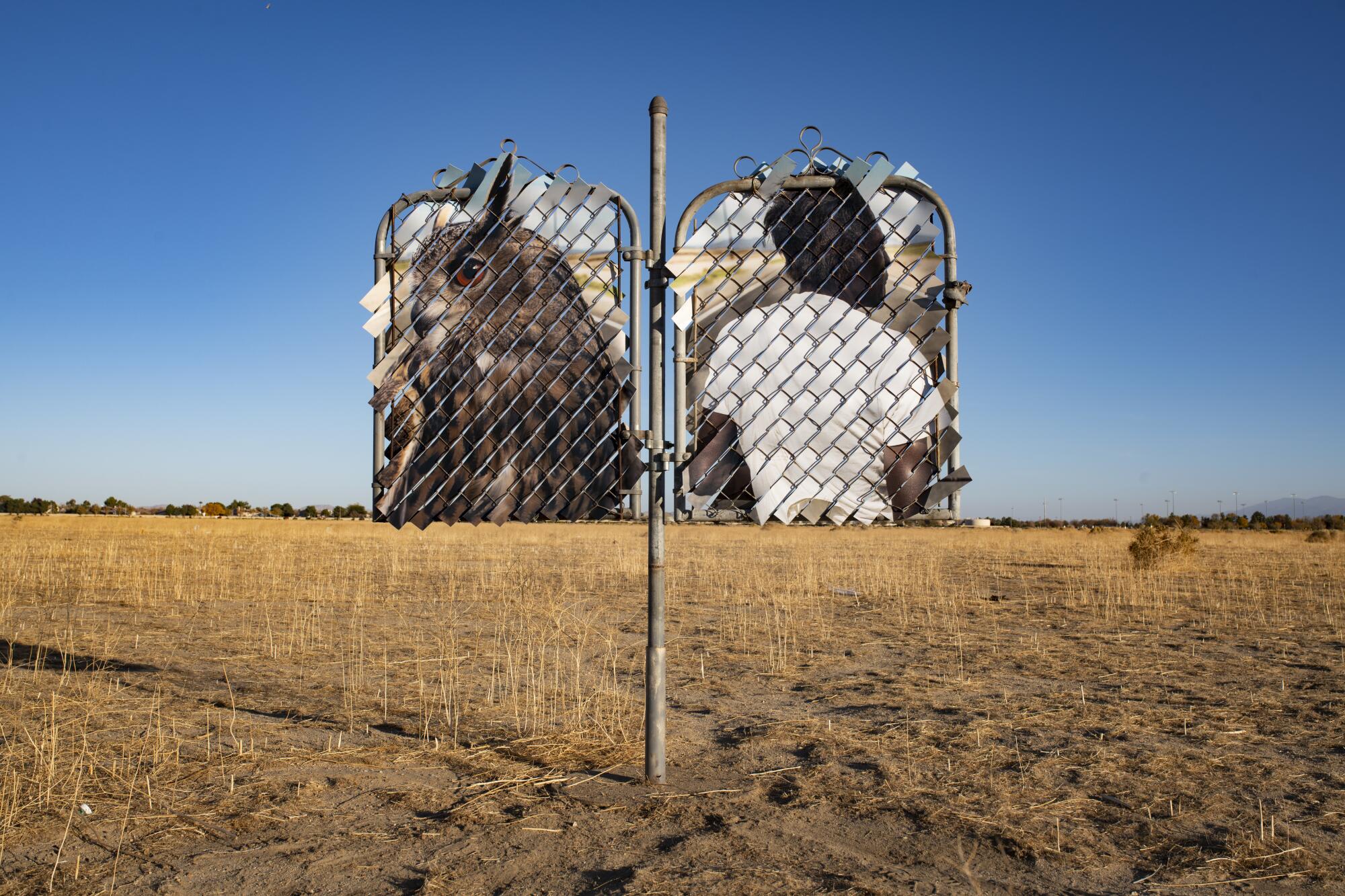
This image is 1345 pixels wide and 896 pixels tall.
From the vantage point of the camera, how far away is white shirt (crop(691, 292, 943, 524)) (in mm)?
3096

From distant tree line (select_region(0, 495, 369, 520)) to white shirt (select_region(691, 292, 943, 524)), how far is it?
216 feet

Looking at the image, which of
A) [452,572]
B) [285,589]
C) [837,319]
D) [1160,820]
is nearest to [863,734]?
[1160,820]

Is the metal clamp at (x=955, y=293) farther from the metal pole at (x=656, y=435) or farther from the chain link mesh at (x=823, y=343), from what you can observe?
the metal pole at (x=656, y=435)

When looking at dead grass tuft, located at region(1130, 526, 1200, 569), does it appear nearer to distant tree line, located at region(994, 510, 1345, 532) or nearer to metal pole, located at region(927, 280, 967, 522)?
metal pole, located at region(927, 280, 967, 522)

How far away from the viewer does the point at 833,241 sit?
313 centimetres

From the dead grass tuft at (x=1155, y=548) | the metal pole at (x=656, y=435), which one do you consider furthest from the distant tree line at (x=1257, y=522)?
the metal pole at (x=656, y=435)

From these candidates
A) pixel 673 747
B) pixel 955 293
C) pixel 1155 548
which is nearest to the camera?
pixel 955 293

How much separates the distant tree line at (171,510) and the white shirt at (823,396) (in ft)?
216

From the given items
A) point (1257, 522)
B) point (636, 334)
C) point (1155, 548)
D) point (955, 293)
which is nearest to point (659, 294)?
point (636, 334)

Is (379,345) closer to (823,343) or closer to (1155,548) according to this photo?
(823,343)

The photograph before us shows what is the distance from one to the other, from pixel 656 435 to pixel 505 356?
64cm

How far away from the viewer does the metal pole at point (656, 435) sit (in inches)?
140

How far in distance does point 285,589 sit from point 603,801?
40.4 feet

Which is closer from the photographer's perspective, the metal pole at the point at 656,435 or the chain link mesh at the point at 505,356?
the chain link mesh at the point at 505,356
